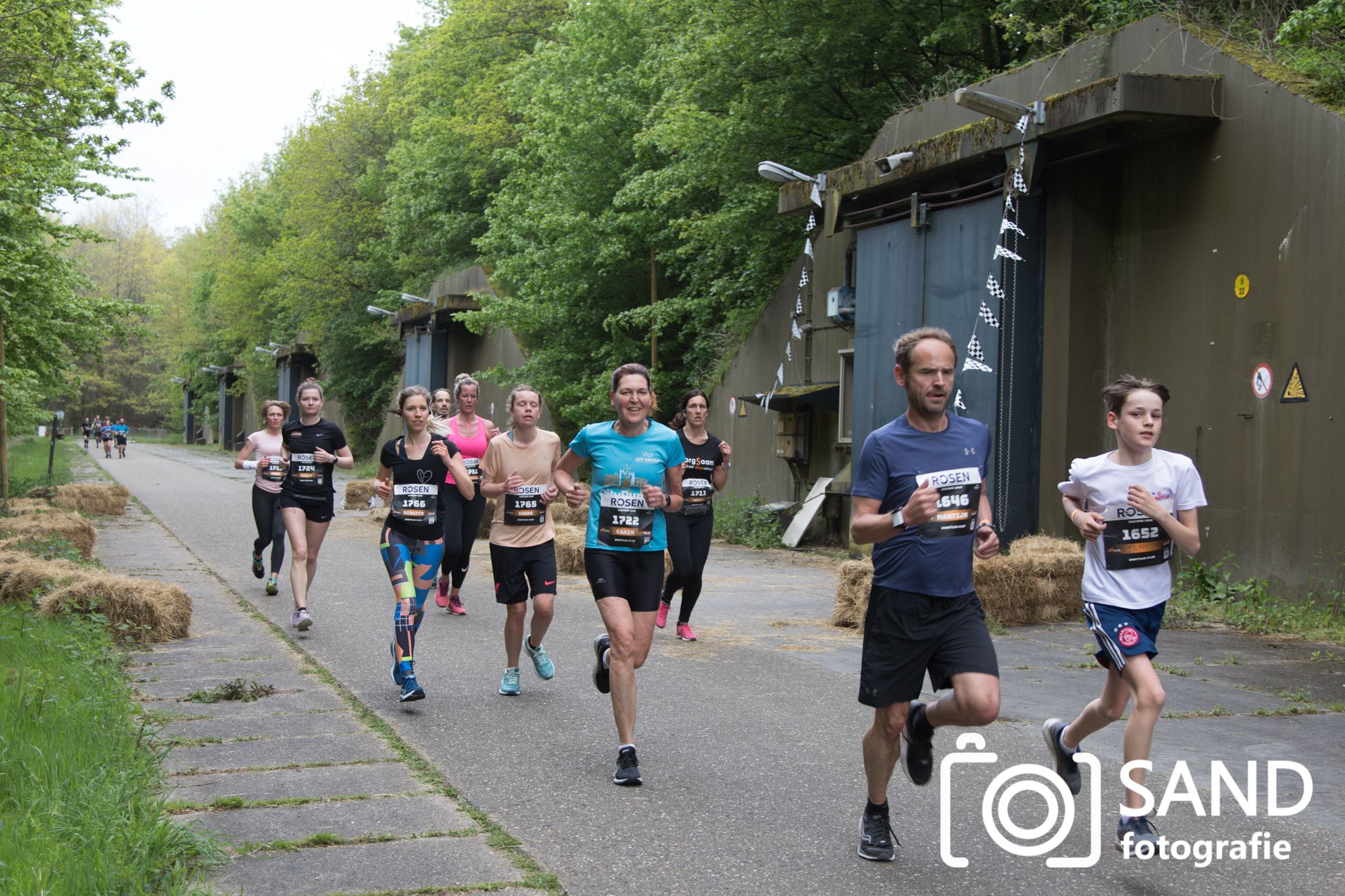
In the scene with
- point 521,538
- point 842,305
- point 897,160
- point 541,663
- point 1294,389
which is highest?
point 897,160

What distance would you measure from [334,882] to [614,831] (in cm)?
114

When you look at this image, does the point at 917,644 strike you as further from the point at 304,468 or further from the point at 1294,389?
the point at 1294,389

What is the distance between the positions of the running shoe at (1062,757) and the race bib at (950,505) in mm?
1203

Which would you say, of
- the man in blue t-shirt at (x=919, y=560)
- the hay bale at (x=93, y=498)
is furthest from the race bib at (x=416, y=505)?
the hay bale at (x=93, y=498)

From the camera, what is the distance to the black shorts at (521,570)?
7.97 m

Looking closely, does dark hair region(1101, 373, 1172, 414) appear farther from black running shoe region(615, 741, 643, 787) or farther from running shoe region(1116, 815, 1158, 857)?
black running shoe region(615, 741, 643, 787)

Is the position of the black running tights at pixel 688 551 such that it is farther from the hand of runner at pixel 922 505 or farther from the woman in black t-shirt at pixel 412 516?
the hand of runner at pixel 922 505

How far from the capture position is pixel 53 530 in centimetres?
1506

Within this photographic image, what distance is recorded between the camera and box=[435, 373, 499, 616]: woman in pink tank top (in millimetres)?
11492

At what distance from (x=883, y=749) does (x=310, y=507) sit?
7.73m

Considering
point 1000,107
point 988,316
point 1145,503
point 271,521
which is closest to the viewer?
point 1145,503

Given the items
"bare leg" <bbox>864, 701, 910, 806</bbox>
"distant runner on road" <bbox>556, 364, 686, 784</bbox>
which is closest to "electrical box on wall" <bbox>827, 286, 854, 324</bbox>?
"distant runner on road" <bbox>556, 364, 686, 784</bbox>

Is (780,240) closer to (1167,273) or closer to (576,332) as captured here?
(576,332)

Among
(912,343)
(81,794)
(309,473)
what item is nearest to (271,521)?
(309,473)
